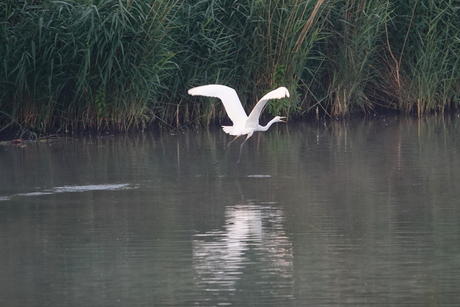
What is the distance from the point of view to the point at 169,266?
6.23 m

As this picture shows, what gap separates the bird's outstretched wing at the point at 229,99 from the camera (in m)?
11.0

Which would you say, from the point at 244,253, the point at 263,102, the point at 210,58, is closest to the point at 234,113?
the point at 263,102

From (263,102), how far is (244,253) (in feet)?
11.8

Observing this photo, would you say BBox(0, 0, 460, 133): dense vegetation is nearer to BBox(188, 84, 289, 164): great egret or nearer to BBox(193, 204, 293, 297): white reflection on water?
BBox(188, 84, 289, 164): great egret

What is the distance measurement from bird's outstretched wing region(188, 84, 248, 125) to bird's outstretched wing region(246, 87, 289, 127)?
19 cm

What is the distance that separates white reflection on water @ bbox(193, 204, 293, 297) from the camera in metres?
5.90

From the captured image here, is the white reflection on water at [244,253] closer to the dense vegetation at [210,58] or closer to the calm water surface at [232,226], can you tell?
the calm water surface at [232,226]

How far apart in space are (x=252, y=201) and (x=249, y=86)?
689 cm

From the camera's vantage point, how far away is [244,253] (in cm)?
655

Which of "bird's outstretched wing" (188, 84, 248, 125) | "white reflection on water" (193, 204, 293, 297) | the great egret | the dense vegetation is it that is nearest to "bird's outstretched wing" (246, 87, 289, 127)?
the great egret

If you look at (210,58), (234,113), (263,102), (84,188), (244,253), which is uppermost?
(210,58)

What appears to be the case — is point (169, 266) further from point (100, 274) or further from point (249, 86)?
point (249, 86)

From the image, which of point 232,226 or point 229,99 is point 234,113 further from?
point 232,226

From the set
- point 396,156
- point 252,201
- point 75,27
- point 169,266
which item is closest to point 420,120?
point 396,156
